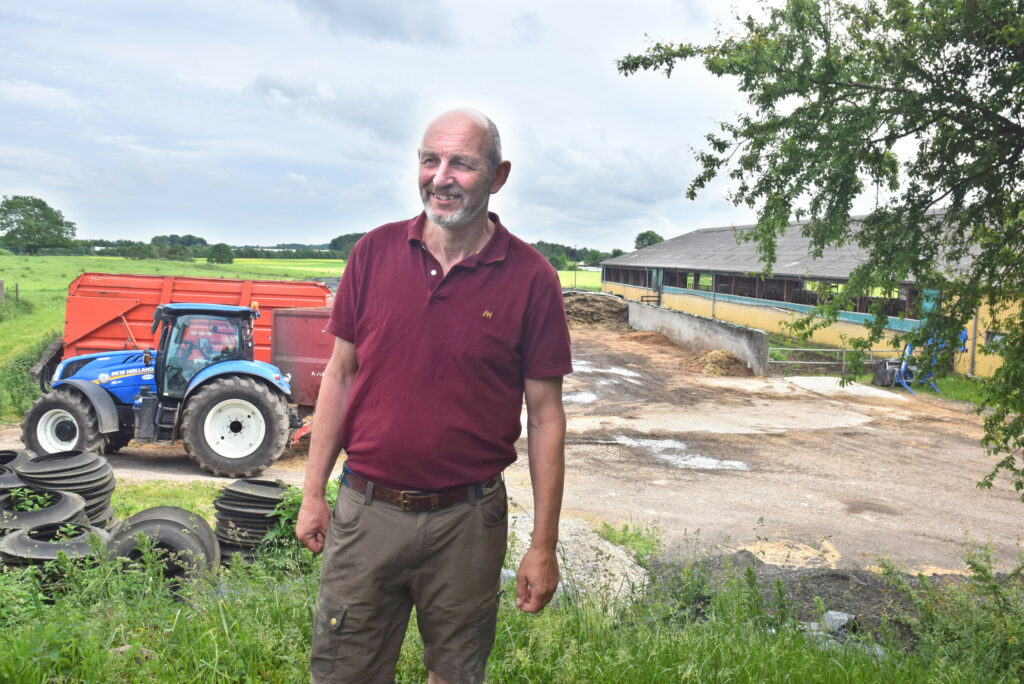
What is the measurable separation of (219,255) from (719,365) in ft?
191

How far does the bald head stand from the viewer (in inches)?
92.6

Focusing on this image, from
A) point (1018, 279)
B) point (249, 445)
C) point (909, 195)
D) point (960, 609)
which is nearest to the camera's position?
point (960, 609)

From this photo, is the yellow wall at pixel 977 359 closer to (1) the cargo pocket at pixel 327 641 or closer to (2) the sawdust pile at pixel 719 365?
(2) the sawdust pile at pixel 719 365

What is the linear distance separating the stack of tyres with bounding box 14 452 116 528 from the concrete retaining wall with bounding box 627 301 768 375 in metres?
17.8

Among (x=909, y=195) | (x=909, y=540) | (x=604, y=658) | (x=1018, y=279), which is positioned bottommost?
(x=909, y=540)

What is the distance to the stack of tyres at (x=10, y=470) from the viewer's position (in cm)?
602

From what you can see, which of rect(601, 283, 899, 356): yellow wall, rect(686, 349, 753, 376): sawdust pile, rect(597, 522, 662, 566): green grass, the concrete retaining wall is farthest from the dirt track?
rect(601, 283, 899, 356): yellow wall

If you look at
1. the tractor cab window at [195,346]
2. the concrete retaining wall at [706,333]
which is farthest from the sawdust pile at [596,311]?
the tractor cab window at [195,346]

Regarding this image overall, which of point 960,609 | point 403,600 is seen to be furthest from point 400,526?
point 960,609

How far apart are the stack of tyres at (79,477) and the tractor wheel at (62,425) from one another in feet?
11.2

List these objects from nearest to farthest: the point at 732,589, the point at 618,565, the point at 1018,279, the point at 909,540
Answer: the point at 732,589 → the point at 1018,279 → the point at 618,565 → the point at 909,540

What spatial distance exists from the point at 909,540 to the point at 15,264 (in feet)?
201

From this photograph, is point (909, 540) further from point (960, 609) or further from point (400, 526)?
point (400, 526)

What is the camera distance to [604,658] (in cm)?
304
